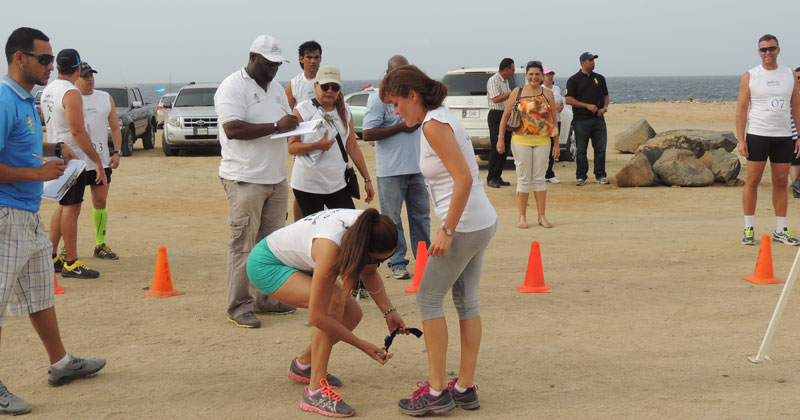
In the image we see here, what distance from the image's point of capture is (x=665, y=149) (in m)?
→ 14.4

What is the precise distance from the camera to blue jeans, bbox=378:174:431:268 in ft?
23.8

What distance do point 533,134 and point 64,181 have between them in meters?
6.04

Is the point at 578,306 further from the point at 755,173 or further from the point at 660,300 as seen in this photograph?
the point at 755,173

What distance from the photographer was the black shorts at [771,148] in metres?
8.48

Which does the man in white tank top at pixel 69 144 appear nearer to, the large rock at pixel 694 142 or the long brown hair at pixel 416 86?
the long brown hair at pixel 416 86

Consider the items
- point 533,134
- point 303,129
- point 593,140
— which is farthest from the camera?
point 593,140

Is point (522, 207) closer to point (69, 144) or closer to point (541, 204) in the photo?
point (541, 204)

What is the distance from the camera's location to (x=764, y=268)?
23.8 ft

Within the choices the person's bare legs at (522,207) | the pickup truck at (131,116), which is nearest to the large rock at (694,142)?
the person's bare legs at (522,207)

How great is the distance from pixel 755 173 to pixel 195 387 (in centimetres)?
633

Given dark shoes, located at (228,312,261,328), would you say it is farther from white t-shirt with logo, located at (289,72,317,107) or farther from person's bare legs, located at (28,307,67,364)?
white t-shirt with logo, located at (289,72,317,107)

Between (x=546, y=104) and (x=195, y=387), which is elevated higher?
(x=546, y=104)

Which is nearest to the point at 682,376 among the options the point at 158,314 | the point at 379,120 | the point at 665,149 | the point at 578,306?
the point at 578,306

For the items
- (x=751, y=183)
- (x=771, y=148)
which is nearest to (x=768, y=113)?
(x=771, y=148)
